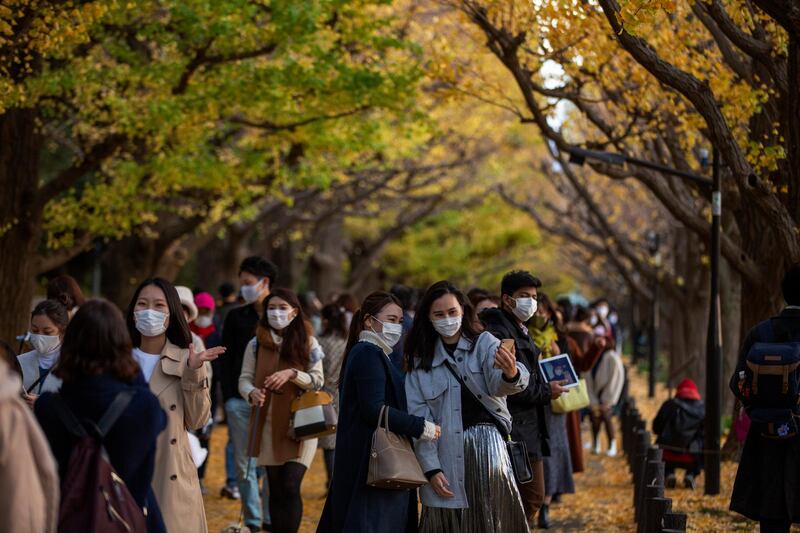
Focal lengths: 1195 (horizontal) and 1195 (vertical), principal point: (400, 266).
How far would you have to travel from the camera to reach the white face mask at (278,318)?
889 cm

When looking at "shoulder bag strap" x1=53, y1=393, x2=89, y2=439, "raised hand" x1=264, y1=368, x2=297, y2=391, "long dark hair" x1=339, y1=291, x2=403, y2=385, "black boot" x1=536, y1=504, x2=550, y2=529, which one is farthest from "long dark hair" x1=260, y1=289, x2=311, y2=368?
"shoulder bag strap" x1=53, y1=393, x2=89, y2=439

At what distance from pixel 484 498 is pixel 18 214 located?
903 cm

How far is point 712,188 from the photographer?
12.8 metres

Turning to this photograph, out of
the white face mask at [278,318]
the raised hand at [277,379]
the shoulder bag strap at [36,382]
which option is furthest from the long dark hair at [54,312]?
the white face mask at [278,318]

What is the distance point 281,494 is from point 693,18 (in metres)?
8.88

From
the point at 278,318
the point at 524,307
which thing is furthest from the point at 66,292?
the point at 524,307

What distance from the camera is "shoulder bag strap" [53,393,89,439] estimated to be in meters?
4.94

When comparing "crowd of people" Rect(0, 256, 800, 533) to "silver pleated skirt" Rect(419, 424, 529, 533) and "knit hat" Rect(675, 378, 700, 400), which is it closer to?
"silver pleated skirt" Rect(419, 424, 529, 533)

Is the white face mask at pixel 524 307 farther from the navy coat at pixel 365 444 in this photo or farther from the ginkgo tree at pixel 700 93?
the ginkgo tree at pixel 700 93

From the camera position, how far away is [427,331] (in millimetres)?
7176

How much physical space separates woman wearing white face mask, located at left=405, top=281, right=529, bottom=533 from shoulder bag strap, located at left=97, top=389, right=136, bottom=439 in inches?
88.4

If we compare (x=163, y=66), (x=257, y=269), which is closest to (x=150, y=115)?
(x=163, y=66)

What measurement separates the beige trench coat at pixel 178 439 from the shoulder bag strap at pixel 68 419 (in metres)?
1.26

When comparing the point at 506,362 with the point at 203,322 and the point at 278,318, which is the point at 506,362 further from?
the point at 203,322
